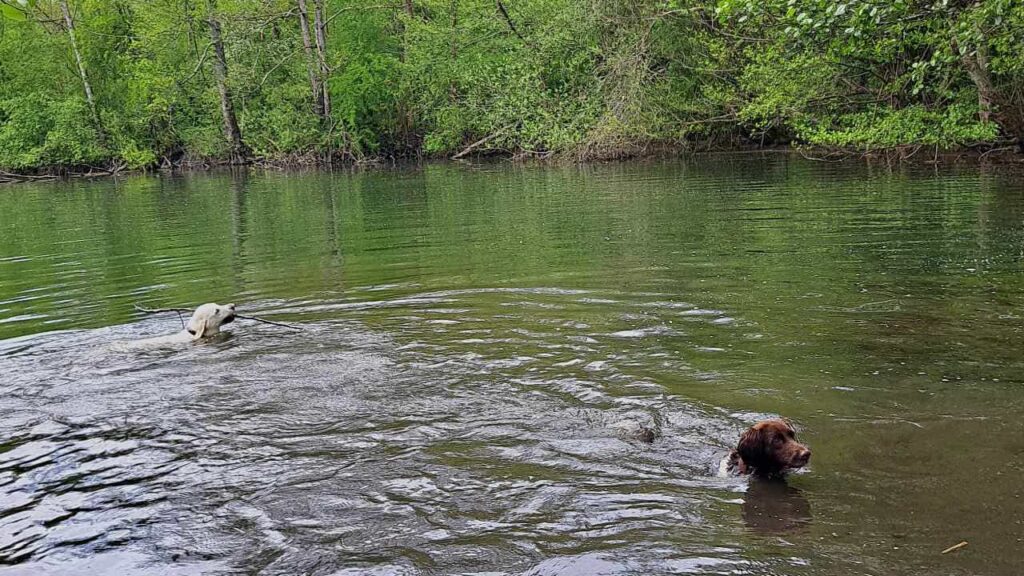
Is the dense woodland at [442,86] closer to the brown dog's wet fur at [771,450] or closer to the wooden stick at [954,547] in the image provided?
the brown dog's wet fur at [771,450]

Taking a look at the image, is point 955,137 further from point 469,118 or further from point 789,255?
point 469,118

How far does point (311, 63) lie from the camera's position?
4112 cm

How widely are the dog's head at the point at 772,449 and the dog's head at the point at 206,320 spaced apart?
579 cm

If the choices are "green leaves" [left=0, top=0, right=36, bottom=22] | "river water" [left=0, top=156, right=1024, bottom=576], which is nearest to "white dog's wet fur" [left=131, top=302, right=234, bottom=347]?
"river water" [left=0, top=156, right=1024, bottom=576]

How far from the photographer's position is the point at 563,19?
32500 millimetres

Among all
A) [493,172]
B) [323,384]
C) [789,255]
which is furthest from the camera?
[493,172]

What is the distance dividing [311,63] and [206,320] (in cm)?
3538

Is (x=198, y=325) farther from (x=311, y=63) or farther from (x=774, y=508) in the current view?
(x=311, y=63)

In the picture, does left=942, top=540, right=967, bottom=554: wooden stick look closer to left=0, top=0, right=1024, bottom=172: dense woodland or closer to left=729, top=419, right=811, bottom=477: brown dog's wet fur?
left=729, top=419, right=811, bottom=477: brown dog's wet fur

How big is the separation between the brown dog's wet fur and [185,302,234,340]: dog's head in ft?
18.9

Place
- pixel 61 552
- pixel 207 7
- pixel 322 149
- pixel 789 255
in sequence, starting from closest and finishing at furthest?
pixel 61 552 → pixel 789 255 → pixel 207 7 → pixel 322 149

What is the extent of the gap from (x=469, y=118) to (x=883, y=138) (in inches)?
898

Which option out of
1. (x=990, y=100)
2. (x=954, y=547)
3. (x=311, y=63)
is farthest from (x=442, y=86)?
(x=954, y=547)

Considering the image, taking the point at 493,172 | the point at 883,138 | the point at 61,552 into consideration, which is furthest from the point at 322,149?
the point at 61,552
